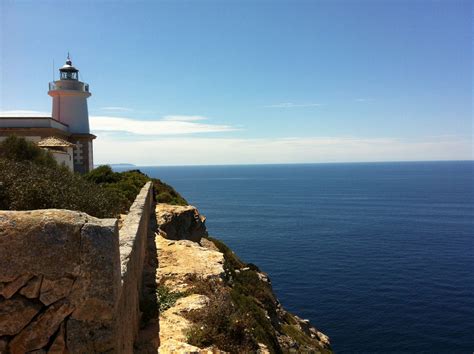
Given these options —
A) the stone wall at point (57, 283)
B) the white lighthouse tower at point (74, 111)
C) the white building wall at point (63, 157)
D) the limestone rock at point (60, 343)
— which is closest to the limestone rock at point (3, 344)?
the stone wall at point (57, 283)

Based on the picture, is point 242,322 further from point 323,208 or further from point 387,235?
point 323,208

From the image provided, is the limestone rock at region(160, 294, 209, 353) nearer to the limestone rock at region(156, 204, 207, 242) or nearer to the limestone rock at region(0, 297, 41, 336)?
the limestone rock at region(0, 297, 41, 336)

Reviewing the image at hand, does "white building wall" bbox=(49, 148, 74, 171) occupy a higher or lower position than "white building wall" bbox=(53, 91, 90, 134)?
lower

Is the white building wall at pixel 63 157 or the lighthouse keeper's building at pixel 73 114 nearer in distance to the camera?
the white building wall at pixel 63 157

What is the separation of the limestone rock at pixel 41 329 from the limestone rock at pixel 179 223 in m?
12.8

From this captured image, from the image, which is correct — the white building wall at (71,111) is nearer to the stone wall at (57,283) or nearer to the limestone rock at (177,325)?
the limestone rock at (177,325)

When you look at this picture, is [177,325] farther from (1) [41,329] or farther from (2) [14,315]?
(2) [14,315]

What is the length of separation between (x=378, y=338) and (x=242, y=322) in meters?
32.6

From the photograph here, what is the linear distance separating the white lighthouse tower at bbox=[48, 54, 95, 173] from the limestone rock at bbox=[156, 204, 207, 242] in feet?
44.1

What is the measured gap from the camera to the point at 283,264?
5591 centimetres

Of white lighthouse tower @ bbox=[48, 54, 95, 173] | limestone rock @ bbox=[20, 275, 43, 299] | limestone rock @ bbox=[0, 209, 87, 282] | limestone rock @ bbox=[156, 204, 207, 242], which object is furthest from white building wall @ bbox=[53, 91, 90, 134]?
limestone rock @ bbox=[20, 275, 43, 299]

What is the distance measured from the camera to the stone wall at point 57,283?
4.26 meters

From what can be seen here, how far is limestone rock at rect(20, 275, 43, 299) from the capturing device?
432cm

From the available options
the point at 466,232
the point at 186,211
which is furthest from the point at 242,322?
the point at 466,232
